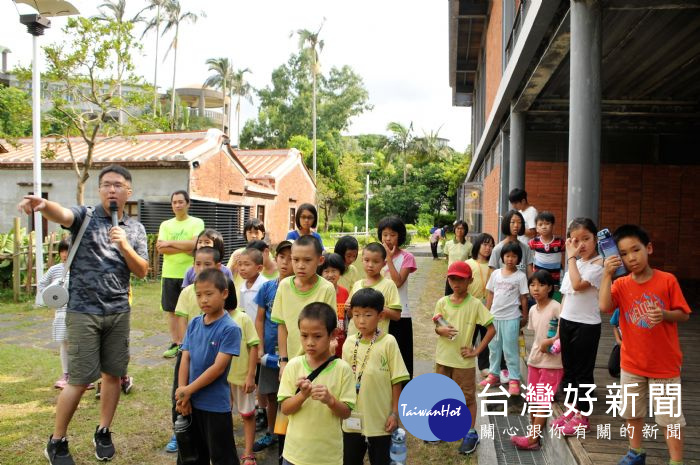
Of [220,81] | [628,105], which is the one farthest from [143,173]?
[220,81]

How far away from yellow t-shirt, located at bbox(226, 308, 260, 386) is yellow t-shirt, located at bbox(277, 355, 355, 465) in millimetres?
923

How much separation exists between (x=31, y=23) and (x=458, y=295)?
848 cm

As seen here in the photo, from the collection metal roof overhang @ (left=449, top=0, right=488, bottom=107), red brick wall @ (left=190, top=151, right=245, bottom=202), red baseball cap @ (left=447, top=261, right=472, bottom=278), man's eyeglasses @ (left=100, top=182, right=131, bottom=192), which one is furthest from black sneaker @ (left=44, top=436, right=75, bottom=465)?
red brick wall @ (left=190, top=151, right=245, bottom=202)

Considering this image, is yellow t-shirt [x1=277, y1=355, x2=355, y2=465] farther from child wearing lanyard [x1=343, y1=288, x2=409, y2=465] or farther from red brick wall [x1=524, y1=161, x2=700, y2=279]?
red brick wall [x1=524, y1=161, x2=700, y2=279]

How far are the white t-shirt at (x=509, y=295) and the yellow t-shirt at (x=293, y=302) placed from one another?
1.96 metres

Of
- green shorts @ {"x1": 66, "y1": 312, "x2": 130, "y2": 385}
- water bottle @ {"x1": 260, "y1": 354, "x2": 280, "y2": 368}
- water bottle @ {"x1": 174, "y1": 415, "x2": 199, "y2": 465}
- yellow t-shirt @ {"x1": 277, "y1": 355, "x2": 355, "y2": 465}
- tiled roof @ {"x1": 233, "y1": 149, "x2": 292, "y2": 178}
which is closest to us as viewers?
yellow t-shirt @ {"x1": 277, "y1": 355, "x2": 355, "y2": 465}

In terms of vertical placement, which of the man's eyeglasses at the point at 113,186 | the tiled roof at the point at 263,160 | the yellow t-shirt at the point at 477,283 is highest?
the tiled roof at the point at 263,160

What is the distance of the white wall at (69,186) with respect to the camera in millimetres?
16359

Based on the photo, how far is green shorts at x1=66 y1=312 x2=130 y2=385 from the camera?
12.4 feet

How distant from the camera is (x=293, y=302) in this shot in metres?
3.72

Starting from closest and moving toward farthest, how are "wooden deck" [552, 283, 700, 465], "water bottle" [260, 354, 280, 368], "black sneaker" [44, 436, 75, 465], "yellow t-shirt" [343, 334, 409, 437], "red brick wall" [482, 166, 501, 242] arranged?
"yellow t-shirt" [343, 334, 409, 437], "wooden deck" [552, 283, 700, 465], "black sneaker" [44, 436, 75, 465], "water bottle" [260, 354, 280, 368], "red brick wall" [482, 166, 501, 242]

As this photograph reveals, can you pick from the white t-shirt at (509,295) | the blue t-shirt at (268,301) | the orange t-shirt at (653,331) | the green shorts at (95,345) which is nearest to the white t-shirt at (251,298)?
the blue t-shirt at (268,301)

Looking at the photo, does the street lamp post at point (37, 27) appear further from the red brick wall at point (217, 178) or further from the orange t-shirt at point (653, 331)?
the orange t-shirt at point (653, 331)

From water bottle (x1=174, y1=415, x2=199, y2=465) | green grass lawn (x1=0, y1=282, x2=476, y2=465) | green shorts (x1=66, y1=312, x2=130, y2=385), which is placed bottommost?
green grass lawn (x1=0, y1=282, x2=476, y2=465)
